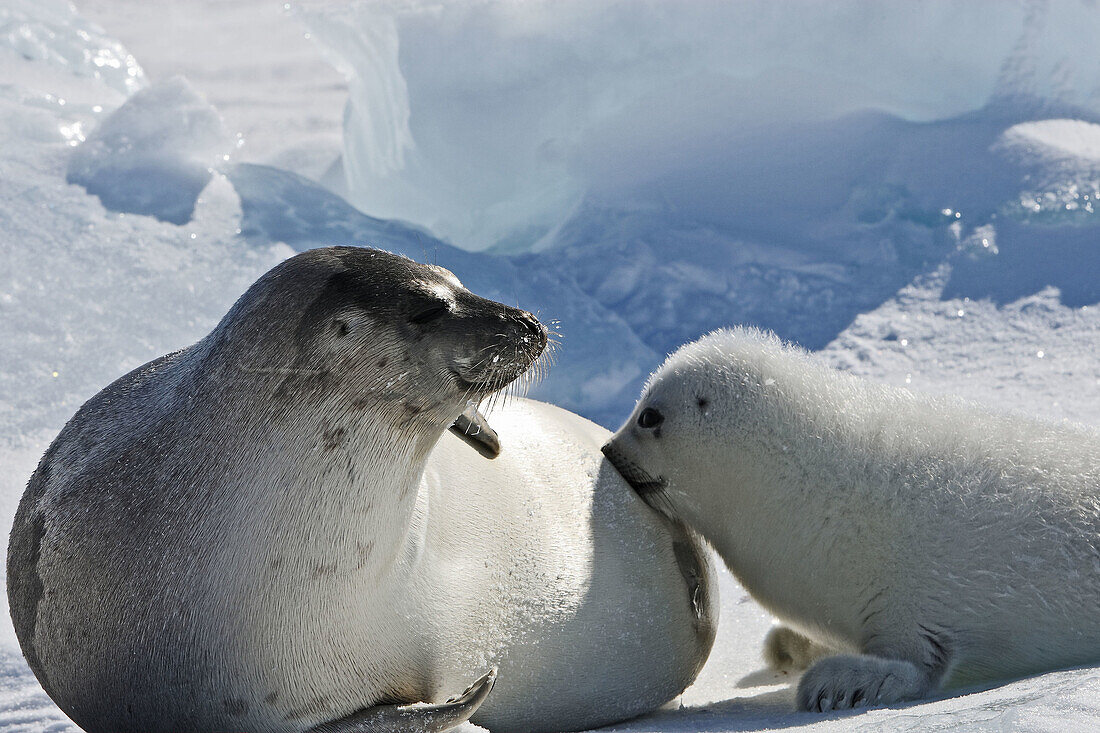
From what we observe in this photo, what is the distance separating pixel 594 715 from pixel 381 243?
3650 millimetres

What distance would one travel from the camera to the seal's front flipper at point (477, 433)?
243 centimetres

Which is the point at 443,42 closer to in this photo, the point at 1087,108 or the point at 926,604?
the point at 1087,108

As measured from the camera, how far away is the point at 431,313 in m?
2.00

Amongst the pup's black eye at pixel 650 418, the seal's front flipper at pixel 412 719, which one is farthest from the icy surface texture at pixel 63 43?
the seal's front flipper at pixel 412 719

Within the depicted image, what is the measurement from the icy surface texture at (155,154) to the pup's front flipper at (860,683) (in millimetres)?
4258

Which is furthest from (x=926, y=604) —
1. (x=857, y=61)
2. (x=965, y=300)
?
(x=857, y=61)

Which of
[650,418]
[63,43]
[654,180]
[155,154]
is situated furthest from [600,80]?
[63,43]

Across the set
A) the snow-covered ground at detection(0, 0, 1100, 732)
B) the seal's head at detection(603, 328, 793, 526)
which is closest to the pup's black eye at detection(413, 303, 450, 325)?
the seal's head at detection(603, 328, 793, 526)

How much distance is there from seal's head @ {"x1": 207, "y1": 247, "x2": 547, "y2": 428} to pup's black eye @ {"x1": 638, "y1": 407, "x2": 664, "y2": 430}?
980 mm

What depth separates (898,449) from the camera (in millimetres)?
2662

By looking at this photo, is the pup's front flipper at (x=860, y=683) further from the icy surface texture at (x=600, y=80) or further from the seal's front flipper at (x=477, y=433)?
the icy surface texture at (x=600, y=80)

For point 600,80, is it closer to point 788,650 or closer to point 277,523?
point 788,650

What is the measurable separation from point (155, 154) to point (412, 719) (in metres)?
4.81

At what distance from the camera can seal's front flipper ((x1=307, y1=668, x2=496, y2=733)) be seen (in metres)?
1.96
